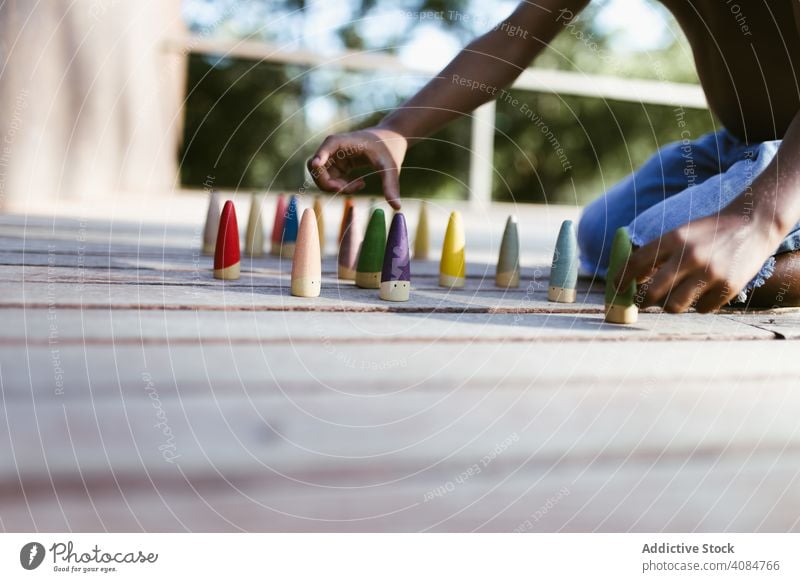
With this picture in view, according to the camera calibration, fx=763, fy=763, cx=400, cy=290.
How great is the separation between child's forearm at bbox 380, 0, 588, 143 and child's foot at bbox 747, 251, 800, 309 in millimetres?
974

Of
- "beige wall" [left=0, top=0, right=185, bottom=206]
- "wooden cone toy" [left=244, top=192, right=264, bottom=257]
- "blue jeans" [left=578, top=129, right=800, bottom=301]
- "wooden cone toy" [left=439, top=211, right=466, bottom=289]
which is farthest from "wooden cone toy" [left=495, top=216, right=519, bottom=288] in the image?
"beige wall" [left=0, top=0, right=185, bottom=206]

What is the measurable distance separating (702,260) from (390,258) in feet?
2.24

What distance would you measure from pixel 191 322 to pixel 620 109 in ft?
50.6

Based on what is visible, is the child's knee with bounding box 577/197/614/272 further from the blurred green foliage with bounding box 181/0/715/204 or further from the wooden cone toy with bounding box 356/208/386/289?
the blurred green foliage with bounding box 181/0/715/204

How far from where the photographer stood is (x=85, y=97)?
5.54 m

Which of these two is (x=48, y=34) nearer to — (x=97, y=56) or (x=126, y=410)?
(x=97, y=56)

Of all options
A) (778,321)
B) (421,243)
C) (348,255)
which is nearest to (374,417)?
(348,255)

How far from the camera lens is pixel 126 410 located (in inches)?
47.9

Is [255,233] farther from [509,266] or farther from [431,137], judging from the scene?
[431,137]

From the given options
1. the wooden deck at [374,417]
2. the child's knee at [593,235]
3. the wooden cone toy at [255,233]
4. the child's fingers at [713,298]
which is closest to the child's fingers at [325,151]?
the wooden deck at [374,417]

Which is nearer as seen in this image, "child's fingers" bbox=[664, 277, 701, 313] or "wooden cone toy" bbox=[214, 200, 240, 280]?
"child's fingers" bbox=[664, 277, 701, 313]

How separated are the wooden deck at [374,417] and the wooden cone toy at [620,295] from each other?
0.05 metres

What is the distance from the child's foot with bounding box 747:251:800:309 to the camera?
1983mm
